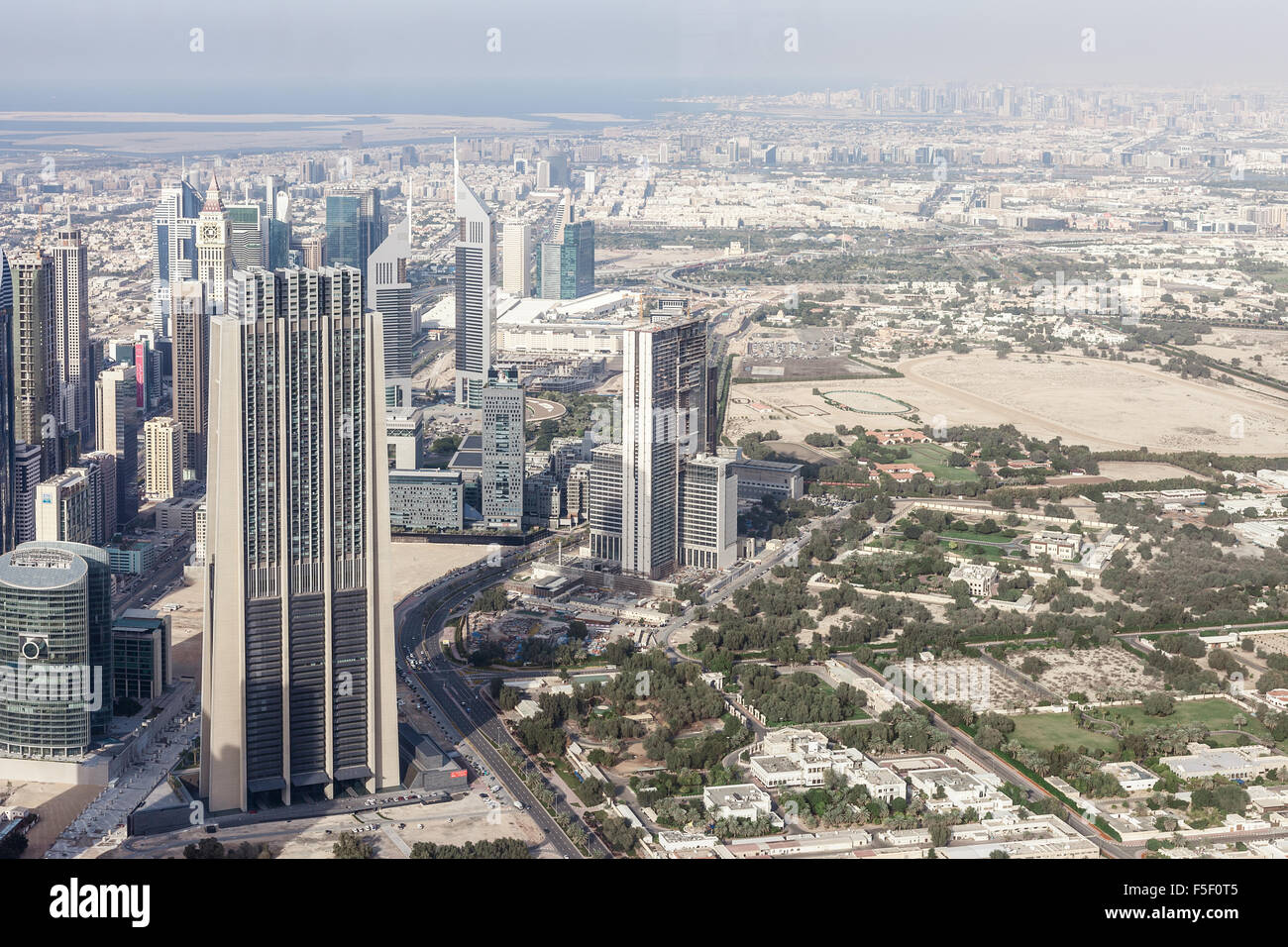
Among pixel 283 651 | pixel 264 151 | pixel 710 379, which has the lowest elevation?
pixel 283 651

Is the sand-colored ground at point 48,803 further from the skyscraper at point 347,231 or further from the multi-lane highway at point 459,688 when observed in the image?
the skyscraper at point 347,231

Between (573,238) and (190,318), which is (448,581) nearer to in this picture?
(190,318)

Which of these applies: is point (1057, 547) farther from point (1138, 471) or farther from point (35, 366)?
point (35, 366)

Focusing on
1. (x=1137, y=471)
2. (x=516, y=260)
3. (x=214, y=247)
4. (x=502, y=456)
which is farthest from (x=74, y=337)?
(x=516, y=260)

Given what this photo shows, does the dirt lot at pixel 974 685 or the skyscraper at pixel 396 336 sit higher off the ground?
the skyscraper at pixel 396 336

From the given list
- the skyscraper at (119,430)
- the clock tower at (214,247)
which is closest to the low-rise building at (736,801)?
the skyscraper at (119,430)

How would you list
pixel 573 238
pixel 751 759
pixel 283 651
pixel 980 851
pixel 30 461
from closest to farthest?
pixel 980 851 < pixel 283 651 < pixel 751 759 < pixel 30 461 < pixel 573 238
